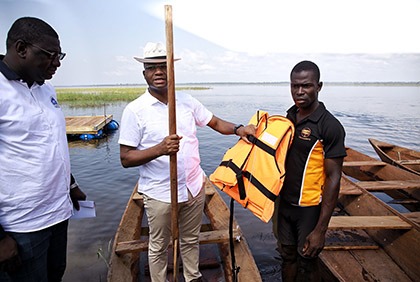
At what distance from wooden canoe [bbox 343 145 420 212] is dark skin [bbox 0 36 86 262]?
205 inches

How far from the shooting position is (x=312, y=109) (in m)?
2.42

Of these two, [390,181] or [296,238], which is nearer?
[296,238]

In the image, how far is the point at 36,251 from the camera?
189cm

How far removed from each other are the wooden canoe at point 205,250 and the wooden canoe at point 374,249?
108 cm

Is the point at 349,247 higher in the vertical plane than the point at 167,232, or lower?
lower

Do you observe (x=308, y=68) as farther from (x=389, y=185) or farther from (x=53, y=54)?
(x=389, y=185)

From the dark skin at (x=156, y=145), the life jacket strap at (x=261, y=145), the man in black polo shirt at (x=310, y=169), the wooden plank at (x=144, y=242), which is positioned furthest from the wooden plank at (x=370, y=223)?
the dark skin at (x=156, y=145)

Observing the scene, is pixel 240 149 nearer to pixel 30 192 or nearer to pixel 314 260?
pixel 314 260

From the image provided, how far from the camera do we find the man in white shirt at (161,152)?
7.28 feet

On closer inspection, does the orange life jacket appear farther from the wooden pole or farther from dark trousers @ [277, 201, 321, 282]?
the wooden pole

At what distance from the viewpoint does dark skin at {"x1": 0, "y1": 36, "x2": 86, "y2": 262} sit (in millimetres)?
1668

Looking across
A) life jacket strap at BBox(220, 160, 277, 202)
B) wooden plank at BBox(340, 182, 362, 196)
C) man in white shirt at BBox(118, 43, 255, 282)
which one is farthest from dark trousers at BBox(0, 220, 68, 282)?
wooden plank at BBox(340, 182, 362, 196)

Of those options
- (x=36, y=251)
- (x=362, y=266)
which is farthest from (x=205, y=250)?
(x=36, y=251)

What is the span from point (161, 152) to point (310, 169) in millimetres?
1302
